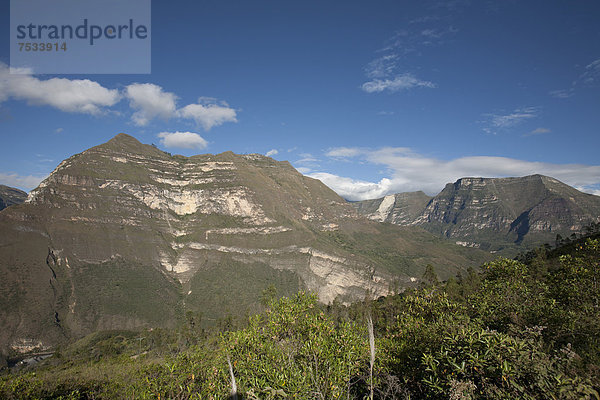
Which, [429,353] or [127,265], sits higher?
[429,353]

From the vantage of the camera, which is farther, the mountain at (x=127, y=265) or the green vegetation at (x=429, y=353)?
the mountain at (x=127, y=265)

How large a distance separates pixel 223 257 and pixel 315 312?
173 metres

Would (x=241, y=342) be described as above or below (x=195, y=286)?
above

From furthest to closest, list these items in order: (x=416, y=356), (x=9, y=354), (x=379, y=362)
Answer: (x=9, y=354) → (x=379, y=362) → (x=416, y=356)

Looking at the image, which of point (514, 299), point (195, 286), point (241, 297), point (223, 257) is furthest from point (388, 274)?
point (514, 299)

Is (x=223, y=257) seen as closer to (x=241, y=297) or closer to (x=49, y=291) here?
(x=241, y=297)

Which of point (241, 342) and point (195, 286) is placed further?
point (195, 286)

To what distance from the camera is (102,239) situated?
162 metres

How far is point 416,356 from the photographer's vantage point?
14.2m

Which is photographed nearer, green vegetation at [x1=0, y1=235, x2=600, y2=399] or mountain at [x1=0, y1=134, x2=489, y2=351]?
green vegetation at [x1=0, y1=235, x2=600, y2=399]

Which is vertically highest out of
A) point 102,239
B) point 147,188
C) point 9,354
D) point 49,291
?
point 147,188

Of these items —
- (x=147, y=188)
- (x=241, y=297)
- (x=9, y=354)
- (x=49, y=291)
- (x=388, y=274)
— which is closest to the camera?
(x=9, y=354)

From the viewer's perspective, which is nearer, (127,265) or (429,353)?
(429,353)

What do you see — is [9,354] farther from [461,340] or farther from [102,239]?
[461,340]
